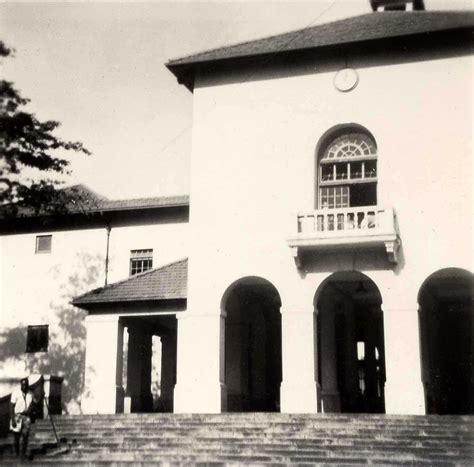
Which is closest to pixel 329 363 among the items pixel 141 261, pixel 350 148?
pixel 350 148

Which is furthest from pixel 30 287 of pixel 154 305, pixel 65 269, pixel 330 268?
pixel 330 268

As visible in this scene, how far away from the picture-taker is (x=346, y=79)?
23172 mm

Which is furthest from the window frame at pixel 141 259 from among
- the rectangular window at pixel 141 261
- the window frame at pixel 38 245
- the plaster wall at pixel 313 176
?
the plaster wall at pixel 313 176

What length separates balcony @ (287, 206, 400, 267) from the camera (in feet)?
69.3

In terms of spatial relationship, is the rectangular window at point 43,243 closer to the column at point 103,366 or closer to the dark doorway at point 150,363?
the dark doorway at point 150,363

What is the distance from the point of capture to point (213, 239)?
2373 centimetres

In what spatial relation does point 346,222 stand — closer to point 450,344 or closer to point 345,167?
point 345,167

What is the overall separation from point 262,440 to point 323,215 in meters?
7.19

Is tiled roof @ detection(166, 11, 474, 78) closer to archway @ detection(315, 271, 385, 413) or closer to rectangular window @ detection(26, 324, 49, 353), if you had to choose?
archway @ detection(315, 271, 385, 413)

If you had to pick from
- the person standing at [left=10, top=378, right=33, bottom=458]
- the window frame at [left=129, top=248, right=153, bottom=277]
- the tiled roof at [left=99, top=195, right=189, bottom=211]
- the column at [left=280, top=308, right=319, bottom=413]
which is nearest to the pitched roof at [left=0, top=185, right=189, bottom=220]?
the tiled roof at [left=99, top=195, right=189, bottom=211]

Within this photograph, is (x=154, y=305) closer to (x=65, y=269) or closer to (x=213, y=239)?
(x=213, y=239)

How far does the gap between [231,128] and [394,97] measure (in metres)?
5.15

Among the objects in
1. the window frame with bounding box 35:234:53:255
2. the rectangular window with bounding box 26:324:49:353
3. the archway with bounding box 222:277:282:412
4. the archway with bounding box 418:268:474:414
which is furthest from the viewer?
the window frame with bounding box 35:234:53:255

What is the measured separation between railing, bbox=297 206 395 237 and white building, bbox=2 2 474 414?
0.05m
